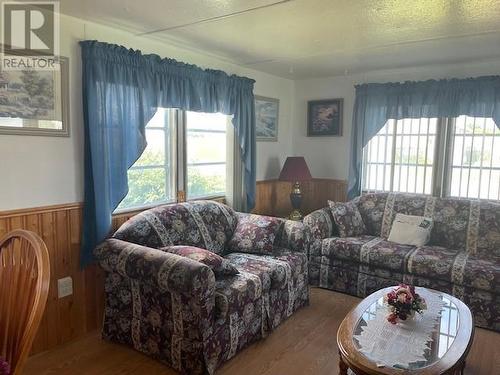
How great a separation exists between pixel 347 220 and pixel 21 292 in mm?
3111

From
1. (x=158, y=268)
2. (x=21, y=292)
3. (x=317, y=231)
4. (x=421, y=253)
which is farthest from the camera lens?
(x=317, y=231)

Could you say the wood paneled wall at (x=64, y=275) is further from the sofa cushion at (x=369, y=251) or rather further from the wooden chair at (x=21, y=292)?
the sofa cushion at (x=369, y=251)

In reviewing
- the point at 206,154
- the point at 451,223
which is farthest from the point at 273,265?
the point at 451,223

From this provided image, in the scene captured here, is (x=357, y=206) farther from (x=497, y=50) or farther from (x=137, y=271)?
(x=137, y=271)

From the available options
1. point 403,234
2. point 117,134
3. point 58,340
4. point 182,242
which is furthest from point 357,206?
point 58,340

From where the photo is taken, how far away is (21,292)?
1.25 m

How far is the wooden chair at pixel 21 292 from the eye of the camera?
1.09m

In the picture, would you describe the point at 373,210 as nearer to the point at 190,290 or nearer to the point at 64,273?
the point at 190,290

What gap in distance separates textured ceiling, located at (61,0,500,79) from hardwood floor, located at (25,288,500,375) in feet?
7.19

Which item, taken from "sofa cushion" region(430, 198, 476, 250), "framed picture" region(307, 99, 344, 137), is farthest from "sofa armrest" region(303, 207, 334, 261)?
"framed picture" region(307, 99, 344, 137)

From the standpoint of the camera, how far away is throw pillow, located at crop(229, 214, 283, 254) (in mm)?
3074

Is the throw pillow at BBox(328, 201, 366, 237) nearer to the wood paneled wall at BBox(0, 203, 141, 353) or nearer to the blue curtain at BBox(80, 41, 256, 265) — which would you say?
the blue curtain at BBox(80, 41, 256, 265)

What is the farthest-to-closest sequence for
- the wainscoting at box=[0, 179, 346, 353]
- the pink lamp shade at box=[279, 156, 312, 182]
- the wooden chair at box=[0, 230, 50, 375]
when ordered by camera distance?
the pink lamp shade at box=[279, 156, 312, 182] → the wainscoting at box=[0, 179, 346, 353] → the wooden chair at box=[0, 230, 50, 375]

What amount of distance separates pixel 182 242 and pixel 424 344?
1731 mm
